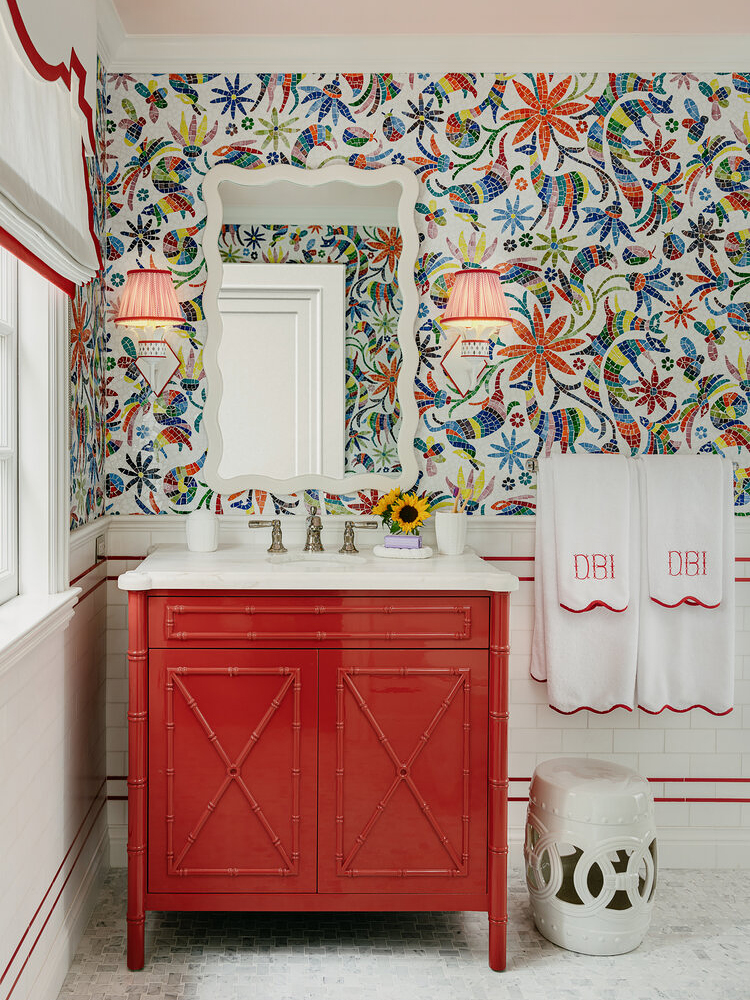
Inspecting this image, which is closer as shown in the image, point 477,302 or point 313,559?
point 313,559

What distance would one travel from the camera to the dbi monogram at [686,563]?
2.77 metres

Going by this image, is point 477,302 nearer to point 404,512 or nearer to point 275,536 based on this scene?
point 404,512

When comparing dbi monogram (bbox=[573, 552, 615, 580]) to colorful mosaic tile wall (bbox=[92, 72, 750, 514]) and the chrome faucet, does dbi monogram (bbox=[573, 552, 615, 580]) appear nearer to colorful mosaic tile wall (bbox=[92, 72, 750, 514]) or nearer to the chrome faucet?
colorful mosaic tile wall (bbox=[92, 72, 750, 514])

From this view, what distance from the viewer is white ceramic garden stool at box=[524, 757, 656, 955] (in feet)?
7.80

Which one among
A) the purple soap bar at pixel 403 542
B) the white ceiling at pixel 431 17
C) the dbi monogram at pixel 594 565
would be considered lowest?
the dbi monogram at pixel 594 565

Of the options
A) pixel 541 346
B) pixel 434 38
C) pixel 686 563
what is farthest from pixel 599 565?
pixel 434 38

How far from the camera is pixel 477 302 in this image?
9.10 feet

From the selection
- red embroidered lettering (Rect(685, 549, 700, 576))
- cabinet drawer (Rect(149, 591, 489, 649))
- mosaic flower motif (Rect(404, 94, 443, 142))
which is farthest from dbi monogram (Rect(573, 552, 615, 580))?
mosaic flower motif (Rect(404, 94, 443, 142))

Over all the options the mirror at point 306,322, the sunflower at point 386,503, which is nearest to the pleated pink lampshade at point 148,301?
the mirror at point 306,322

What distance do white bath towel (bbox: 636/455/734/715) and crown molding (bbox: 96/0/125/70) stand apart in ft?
7.08

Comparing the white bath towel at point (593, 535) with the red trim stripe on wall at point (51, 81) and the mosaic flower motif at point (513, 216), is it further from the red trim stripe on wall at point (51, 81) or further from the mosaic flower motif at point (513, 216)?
the red trim stripe on wall at point (51, 81)

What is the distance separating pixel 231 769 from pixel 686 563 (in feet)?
5.17

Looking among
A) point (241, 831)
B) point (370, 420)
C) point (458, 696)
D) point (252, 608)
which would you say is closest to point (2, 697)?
point (252, 608)

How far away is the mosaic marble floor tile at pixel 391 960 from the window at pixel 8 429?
109cm
